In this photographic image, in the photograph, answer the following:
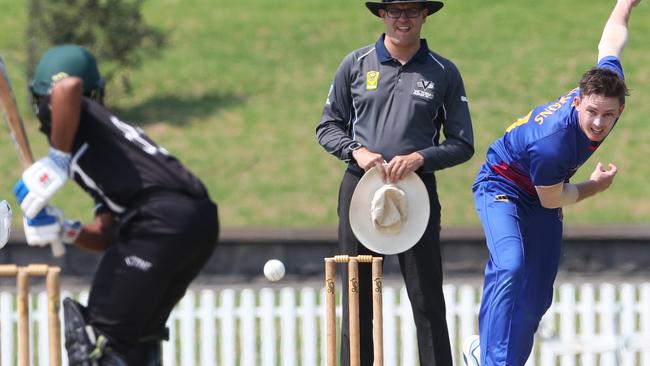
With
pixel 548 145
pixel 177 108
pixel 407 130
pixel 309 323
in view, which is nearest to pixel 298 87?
pixel 177 108

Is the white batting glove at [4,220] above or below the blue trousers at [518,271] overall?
above

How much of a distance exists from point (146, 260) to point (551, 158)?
201 centimetres

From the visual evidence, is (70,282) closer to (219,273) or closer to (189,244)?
(219,273)

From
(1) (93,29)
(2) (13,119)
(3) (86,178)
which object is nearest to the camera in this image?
(3) (86,178)

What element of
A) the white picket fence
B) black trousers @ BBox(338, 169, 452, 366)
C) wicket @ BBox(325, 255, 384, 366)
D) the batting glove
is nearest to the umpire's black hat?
black trousers @ BBox(338, 169, 452, 366)

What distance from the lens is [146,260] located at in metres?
4.71

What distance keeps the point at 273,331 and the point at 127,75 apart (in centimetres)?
1156

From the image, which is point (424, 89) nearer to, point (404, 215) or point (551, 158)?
point (404, 215)

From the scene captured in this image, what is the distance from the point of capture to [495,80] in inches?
758

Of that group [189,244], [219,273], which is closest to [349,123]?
[189,244]

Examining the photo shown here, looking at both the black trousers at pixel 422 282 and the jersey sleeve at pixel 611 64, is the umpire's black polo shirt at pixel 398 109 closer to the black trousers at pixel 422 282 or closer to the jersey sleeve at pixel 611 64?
the black trousers at pixel 422 282

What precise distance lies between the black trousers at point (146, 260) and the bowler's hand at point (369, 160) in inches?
59.3

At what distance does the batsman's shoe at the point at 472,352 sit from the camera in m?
Result: 6.56

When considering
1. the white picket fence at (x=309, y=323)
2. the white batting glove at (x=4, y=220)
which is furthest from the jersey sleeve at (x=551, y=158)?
the white picket fence at (x=309, y=323)
